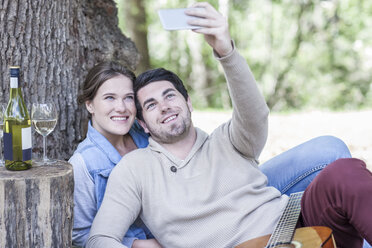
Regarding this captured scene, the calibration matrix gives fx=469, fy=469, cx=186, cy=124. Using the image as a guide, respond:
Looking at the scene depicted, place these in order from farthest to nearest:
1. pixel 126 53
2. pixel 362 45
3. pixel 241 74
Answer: pixel 362 45, pixel 126 53, pixel 241 74

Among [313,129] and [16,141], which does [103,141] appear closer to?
[16,141]

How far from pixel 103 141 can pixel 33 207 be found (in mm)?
726

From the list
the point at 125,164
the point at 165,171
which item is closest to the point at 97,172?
the point at 125,164

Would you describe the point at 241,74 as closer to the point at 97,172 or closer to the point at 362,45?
the point at 97,172

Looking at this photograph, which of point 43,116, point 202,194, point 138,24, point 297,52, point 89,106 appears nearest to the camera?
point 43,116

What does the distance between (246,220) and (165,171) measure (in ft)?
1.64

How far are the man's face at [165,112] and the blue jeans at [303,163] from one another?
2.66 ft

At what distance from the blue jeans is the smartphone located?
4.59 feet

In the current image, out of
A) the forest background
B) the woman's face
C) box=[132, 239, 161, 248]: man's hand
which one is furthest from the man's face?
the forest background

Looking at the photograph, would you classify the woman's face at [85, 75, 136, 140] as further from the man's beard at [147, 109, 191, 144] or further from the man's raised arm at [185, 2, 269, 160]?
the man's raised arm at [185, 2, 269, 160]

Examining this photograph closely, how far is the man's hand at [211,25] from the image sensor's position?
2014mm

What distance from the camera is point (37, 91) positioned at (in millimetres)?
2924

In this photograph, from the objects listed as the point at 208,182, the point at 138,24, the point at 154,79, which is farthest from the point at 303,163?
the point at 138,24

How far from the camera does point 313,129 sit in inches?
237
